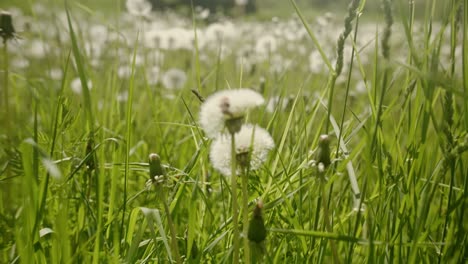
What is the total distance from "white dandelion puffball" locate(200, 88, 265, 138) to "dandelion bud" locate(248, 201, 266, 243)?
97mm

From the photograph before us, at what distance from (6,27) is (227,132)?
2.20ft

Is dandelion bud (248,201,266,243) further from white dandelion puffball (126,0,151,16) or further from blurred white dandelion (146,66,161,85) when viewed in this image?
blurred white dandelion (146,66,161,85)

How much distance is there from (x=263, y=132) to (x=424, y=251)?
0.31 m

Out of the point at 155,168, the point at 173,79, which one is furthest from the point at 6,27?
the point at 173,79

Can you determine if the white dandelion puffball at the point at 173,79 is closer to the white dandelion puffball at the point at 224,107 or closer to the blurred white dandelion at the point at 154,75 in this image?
the blurred white dandelion at the point at 154,75

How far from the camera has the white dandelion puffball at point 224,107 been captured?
53 cm

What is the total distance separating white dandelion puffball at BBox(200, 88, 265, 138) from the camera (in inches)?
21.0

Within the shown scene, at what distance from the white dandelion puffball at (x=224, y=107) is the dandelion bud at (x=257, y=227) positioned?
0.32 feet

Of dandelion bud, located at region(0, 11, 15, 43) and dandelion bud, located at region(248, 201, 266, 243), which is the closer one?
dandelion bud, located at region(248, 201, 266, 243)

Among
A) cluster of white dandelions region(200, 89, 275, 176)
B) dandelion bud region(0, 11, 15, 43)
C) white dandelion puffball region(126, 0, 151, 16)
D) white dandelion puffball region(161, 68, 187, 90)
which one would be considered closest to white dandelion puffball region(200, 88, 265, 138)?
cluster of white dandelions region(200, 89, 275, 176)

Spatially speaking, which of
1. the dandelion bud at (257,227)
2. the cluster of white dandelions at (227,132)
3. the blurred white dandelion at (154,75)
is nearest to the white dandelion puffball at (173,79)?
the blurred white dandelion at (154,75)

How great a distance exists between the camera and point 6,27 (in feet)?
3.38

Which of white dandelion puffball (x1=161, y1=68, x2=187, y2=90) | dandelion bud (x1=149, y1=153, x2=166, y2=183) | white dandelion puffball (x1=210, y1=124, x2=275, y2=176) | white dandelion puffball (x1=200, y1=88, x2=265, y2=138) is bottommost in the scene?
dandelion bud (x1=149, y1=153, x2=166, y2=183)

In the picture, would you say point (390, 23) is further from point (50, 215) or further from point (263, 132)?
point (50, 215)
